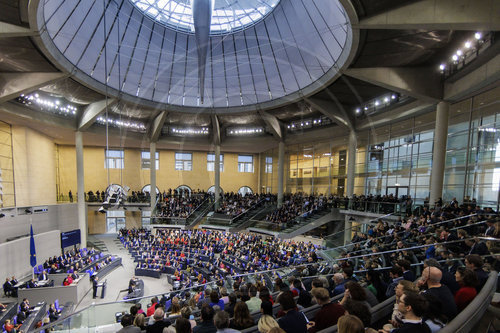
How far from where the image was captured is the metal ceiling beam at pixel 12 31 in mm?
8914

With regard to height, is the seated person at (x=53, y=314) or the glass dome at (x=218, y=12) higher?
the glass dome at (x=218, y=12)

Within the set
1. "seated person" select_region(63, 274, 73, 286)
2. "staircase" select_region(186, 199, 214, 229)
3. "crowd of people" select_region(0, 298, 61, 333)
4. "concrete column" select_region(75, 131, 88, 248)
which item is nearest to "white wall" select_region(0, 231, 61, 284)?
"concrete column" select_region(75, 131, 88, 248)

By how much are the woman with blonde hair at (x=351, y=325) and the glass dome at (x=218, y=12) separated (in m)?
18.7

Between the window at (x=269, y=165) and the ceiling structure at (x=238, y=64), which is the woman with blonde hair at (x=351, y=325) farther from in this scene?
the window at (x=269, y=165)

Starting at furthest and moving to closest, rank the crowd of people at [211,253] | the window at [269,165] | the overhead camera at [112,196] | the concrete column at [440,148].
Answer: the window at [269,165] → the crowd of people at [211,253] → the concrete column at [440,148] → the overhead camera at [112,196]

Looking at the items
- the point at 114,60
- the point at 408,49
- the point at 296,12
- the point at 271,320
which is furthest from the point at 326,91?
the point at 271,320

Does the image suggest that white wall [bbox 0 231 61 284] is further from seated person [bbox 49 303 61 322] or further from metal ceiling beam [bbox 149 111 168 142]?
metal ceiling beam [bbox 149 111 168 142]

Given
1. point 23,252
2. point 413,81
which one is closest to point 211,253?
Answer: point 23,252

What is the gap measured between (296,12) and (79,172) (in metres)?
20.4

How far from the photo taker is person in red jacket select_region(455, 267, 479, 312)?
2.79 m

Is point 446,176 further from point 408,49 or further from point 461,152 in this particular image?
point 408,49

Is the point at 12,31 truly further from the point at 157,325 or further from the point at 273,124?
the point at 273,124

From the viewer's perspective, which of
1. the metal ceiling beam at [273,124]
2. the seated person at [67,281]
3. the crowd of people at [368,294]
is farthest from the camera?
the metal ceiling beam at [273,124]

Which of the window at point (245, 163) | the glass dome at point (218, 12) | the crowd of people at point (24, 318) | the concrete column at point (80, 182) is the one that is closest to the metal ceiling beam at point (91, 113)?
the concrete column at point (80, 182)
